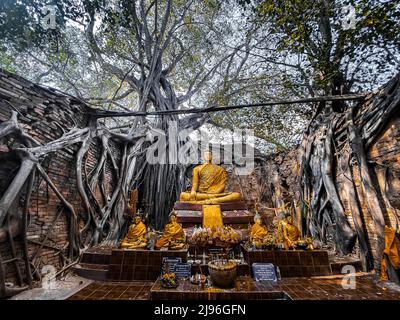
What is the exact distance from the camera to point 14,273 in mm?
2754

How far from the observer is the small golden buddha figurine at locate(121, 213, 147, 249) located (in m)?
2.97

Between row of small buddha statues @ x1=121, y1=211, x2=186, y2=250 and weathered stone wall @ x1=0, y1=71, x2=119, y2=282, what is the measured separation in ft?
4.76

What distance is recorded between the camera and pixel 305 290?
242 centimetres

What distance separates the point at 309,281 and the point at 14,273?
3927mm

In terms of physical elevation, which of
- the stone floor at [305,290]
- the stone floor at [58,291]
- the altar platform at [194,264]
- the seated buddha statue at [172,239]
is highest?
the seated buddha statue at [172,239]

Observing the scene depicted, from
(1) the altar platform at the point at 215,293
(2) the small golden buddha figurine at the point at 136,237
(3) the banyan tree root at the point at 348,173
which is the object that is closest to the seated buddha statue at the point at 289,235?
(1) the altar platform at the point at 215,293

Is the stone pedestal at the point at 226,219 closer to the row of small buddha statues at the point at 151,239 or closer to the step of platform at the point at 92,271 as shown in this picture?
the row of small buddha statues at the point at 151,239

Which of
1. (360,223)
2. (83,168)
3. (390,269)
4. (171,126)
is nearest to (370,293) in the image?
(390,269)

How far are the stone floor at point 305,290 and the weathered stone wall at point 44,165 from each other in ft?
4.14

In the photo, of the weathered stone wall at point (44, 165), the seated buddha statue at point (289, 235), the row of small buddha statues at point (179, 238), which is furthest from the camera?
the seated buddha statue at point (289, 235)

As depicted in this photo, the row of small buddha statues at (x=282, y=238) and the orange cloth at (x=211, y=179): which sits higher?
the orange cloth at (x=211, y=179)

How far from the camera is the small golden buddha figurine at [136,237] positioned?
117 inches

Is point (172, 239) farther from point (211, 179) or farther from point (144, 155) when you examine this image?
point (144, 155)

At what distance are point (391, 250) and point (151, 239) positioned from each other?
346 centimetres
